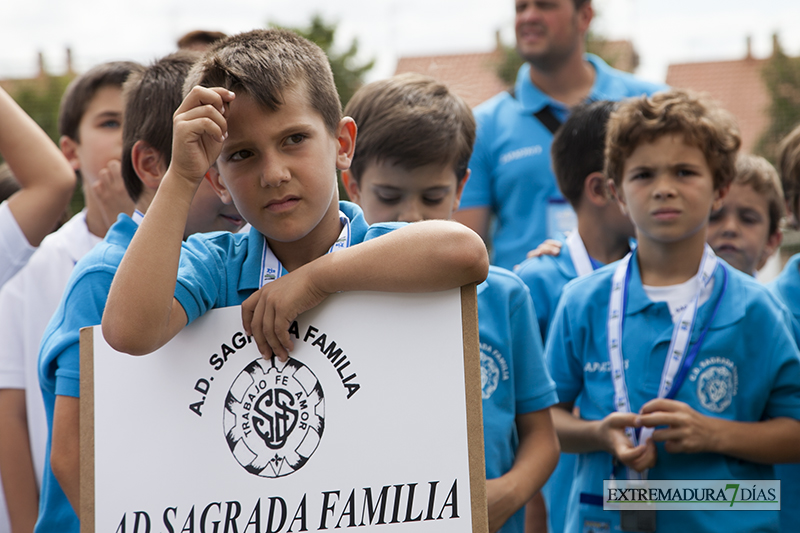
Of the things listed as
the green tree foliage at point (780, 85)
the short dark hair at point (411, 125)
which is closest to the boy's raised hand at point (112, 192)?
the short dark hair at point (411, 125)

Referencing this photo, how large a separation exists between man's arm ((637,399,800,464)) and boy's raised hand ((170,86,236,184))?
1.81 metres

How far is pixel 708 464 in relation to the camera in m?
2.93

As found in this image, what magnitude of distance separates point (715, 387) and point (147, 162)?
7.06 ft

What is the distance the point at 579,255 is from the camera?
3805 millimetres

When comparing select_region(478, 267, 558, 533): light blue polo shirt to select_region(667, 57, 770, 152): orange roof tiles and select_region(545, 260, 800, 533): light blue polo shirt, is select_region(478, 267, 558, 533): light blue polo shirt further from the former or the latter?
select_region(667, 57, 770, 152): orange roof tiles

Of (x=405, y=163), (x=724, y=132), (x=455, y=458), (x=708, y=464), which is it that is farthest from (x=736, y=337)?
(x=455, y=458)

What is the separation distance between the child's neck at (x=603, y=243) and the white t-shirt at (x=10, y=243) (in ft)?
8.17

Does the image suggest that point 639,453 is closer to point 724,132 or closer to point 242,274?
point 724,132

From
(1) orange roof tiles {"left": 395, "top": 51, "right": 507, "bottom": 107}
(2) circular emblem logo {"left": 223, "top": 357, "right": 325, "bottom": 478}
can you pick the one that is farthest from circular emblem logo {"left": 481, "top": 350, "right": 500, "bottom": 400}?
(1) orange roof tiles {"left": 395, "top": 51, "right": 507, "bottom": 107}

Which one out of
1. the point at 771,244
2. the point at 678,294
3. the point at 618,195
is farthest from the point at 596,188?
the point at 771,244

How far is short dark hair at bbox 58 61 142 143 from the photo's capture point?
11.4 feet

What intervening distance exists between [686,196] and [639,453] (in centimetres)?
101

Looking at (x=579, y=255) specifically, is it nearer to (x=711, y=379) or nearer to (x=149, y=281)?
(x=711, y=379)

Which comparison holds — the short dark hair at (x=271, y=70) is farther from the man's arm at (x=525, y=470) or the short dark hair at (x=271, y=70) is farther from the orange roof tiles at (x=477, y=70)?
the orange roof tiles at (x=477, y=70)
